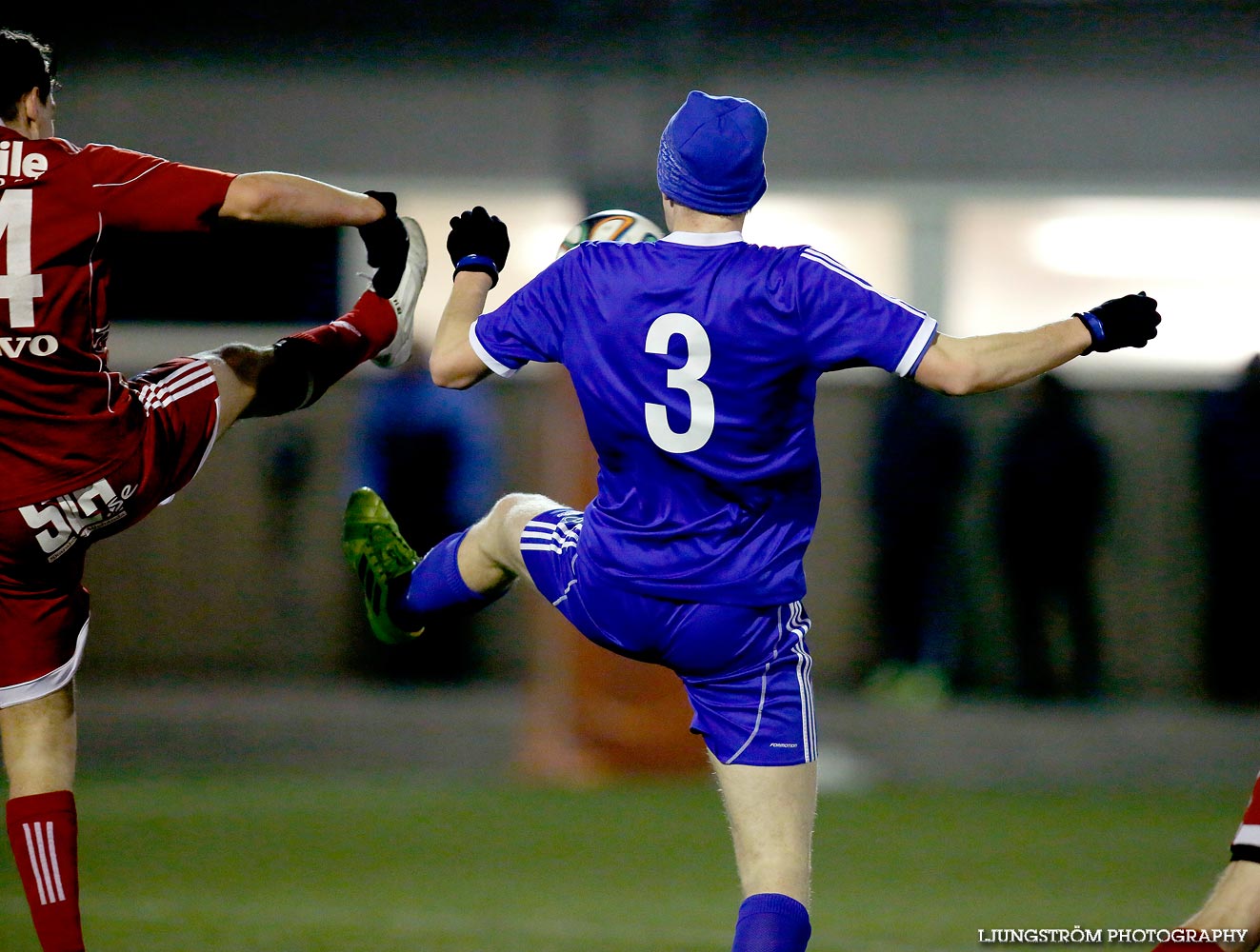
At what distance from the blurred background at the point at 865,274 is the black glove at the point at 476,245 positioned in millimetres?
6372

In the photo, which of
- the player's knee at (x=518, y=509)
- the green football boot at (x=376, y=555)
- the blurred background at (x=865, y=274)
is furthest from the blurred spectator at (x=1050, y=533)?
the player's knee at (x=518, y=509)

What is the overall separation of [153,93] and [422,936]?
919 cm

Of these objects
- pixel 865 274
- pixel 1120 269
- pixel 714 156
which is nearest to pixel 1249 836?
pixel 714 156

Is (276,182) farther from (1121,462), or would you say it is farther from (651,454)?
(1121,462)

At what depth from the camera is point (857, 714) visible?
10312 millimetres

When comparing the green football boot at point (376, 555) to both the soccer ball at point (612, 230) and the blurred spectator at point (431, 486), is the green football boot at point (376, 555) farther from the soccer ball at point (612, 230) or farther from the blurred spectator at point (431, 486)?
the blurred spectator at point (431, 486)

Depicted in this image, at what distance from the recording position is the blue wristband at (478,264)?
3830 millimetres

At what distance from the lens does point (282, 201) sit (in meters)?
3.78

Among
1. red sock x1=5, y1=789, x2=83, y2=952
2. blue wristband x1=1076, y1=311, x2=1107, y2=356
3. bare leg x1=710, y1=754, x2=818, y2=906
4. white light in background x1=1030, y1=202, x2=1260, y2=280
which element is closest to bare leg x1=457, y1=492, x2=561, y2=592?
bare leg x1=710, y1=754, x2=818, y2=906

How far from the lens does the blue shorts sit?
3.46m

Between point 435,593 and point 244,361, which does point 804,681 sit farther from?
point 244,361

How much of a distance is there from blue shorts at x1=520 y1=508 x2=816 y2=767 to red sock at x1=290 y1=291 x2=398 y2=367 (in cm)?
112

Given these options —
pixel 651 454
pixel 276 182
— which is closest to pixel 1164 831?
pixel 651 454

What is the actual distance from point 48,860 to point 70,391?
1.20 metres
